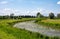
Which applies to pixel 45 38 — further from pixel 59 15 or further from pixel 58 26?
pixel 59 15

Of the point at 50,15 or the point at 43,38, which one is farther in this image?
the point at 50,15

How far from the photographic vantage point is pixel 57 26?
56250 millimetres

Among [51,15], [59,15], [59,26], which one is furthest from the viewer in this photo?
[59,15]

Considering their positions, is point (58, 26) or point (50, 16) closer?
point (58, 26)

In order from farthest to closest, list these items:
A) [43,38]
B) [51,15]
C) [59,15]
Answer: [59,15], [51,15], [43,38]

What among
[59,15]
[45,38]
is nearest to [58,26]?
[45,38]

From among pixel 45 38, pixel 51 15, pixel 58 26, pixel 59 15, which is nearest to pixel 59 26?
pixel 58 26

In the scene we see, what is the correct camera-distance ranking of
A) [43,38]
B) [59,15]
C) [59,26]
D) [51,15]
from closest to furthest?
[43,38], [59,26], [51,15], [59,15]

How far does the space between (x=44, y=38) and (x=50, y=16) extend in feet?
289

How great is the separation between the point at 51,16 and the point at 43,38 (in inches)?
3433

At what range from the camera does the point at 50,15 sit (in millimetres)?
113312

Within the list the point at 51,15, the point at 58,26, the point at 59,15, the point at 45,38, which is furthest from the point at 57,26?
→ the point at 59,15

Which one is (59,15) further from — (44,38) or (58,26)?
(44,38)

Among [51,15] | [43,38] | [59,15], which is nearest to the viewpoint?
[43,38]
